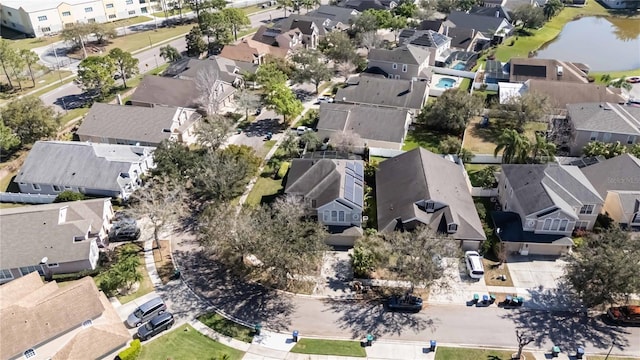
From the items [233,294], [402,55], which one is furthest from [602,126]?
[233,294]

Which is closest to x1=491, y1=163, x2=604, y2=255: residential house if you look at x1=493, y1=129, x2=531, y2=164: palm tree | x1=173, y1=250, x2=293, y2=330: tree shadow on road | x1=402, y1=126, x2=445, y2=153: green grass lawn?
x1=493, y1=129, x2=531, y2=164: palm tree

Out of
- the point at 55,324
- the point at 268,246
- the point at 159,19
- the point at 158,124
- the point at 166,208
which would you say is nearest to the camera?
the point at 55,324

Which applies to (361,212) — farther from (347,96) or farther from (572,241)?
(347,96)

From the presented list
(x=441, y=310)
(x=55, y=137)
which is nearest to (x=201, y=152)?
(x=55, y=137)

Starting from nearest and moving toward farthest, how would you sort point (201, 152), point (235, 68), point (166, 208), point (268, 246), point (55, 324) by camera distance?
point (55, 324) < point (268, 246) < point (166, 208) < point (201, 152) < point (235, 68)

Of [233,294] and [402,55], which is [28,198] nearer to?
[233,294]

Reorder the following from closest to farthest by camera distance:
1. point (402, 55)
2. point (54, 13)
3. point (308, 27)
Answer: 1. point (402, 55)
2. point (308, 27)
3. point (54, 13)

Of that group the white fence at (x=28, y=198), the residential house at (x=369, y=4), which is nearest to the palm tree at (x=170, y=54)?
the white fence at (x=28, y=198)
